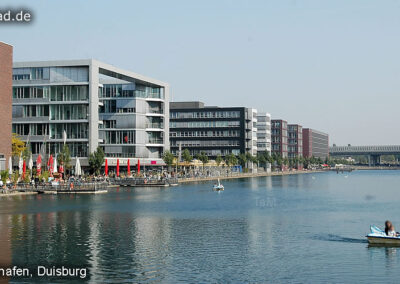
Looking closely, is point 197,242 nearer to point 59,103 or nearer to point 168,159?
point 59,103

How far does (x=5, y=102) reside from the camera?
116875mm

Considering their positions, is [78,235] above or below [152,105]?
below

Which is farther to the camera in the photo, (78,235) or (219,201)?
(219,201)

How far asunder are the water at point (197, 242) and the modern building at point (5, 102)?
98.4 ft

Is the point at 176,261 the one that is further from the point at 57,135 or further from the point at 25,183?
the point at 57,135

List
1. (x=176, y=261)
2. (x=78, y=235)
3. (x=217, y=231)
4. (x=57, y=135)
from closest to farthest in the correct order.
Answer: (x=176, y=261), (x=78, y=235), (x=217, y=231), (x=57, y=135)

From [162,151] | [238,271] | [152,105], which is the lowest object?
[238,271]

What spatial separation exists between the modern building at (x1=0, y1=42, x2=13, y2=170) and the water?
30.0m

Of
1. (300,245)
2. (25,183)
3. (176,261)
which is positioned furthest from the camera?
(25,183)

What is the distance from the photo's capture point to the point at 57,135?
14988cm

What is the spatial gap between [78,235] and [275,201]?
52440 mm

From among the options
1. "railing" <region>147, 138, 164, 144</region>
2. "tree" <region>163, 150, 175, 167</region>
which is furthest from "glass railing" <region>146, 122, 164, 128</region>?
"tree" <region>163, 150, 175, 167</region>

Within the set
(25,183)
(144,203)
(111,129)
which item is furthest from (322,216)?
(111,129)

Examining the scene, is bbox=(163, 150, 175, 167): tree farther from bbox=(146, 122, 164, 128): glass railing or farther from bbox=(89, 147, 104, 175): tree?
bbox=(89, 147, 104, 175): tree
